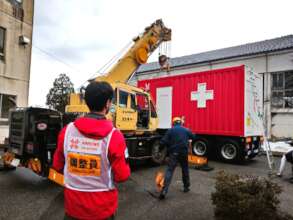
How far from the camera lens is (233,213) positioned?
11.7 feet

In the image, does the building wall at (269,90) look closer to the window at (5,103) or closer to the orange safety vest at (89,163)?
the window at (5,103)

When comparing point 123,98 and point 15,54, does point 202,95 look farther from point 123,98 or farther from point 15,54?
point 15,54

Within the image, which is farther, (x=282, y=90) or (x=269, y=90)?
(x=269, y=90)

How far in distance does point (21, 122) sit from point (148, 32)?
6265mm

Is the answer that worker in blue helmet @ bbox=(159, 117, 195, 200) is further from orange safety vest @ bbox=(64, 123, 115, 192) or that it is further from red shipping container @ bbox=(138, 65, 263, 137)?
red shipping container @ bbox=(138, 65, 263, 137)

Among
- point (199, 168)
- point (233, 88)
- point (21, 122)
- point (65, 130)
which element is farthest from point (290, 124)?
point (65, 130)

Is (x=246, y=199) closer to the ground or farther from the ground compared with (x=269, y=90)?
closer to the ground

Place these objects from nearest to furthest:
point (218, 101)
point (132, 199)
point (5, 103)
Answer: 1. point (132, 199)
2. point (218, 101)
3. point (5, 103)

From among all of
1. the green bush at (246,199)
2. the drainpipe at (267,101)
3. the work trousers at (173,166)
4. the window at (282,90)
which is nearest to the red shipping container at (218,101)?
the work trousers at (173,166)

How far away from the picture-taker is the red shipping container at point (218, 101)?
9000mm

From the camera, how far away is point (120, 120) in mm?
7422

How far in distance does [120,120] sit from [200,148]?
14.1 feet

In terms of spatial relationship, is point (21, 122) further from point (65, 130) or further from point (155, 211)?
point (65, 130)

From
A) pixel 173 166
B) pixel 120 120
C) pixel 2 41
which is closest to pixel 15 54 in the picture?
pixel 2 41
